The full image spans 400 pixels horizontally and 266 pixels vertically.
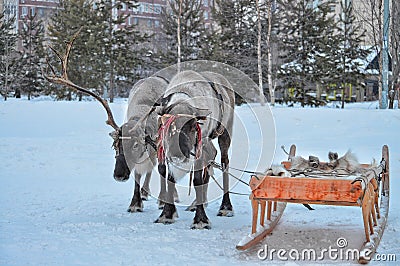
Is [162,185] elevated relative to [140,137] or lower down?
lower down

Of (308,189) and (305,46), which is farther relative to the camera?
(305,46)

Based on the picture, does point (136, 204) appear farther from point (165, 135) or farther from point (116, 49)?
point (116, 49)

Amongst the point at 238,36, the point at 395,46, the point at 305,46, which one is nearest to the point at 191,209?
the point at 395,46

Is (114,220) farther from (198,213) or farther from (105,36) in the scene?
(105,36)

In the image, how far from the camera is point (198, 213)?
21.3 feet

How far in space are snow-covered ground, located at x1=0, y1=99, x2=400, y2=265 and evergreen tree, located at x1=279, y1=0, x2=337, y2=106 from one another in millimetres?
9678

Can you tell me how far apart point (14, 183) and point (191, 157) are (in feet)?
14.4

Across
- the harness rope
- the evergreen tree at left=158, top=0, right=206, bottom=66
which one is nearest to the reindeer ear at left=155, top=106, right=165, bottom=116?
the harness rope

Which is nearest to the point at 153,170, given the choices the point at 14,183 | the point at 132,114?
the point at 132,114

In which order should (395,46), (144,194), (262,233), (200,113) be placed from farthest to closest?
1. (395,46)
2. (144,194)
3. (200,113)
4. (262,233)

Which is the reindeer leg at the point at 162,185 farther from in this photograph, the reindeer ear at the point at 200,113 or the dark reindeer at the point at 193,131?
the reindeer ear at the point at 200,113

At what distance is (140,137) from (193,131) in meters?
0.97

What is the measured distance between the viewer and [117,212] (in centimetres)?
740

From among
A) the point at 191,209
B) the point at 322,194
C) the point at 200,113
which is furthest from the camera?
the point at 191,209
